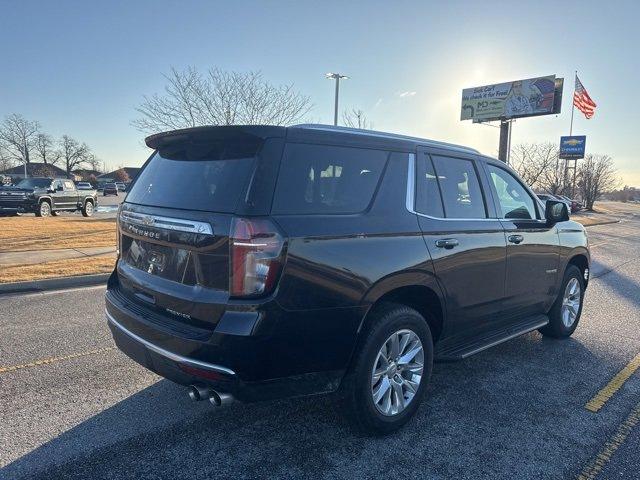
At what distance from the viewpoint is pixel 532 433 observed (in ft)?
10.5

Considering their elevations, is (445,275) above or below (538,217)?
below

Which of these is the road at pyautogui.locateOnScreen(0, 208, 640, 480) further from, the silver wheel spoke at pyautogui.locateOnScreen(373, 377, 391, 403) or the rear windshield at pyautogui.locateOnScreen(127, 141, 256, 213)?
the rear windshield at pyautogui.locateOnScreen(127, 141, 256, 213)

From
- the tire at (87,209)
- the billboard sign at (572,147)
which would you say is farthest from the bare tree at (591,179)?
the tire at (87,209)

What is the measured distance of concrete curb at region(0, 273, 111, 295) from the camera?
6.77 m

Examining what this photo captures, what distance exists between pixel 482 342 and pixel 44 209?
22.3m

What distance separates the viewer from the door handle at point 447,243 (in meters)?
3.30

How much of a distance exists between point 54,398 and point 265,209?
2348 mm

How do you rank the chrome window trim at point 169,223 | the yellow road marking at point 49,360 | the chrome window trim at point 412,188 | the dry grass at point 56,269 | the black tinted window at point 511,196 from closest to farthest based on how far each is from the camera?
the chrome window trim at point 169,223 → the chrome window trim at point 412,188 → the yellow road marking at point 49,360 → the black tinted window at point 511,196 → the dry grass at point 56,269

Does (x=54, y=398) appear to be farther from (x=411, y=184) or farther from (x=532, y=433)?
(x=532, y=433)

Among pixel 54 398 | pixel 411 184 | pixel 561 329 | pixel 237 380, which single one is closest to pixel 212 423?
pixel 237 380

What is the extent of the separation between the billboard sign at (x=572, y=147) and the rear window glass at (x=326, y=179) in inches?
2035

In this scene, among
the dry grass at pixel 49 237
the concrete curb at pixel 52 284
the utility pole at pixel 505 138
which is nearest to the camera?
the concrete curb at pixel 52 284

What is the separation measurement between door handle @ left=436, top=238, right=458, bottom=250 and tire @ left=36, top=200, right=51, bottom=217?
22.1 metres

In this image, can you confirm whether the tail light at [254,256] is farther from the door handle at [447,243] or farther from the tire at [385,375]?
the door handle at [447,243]
